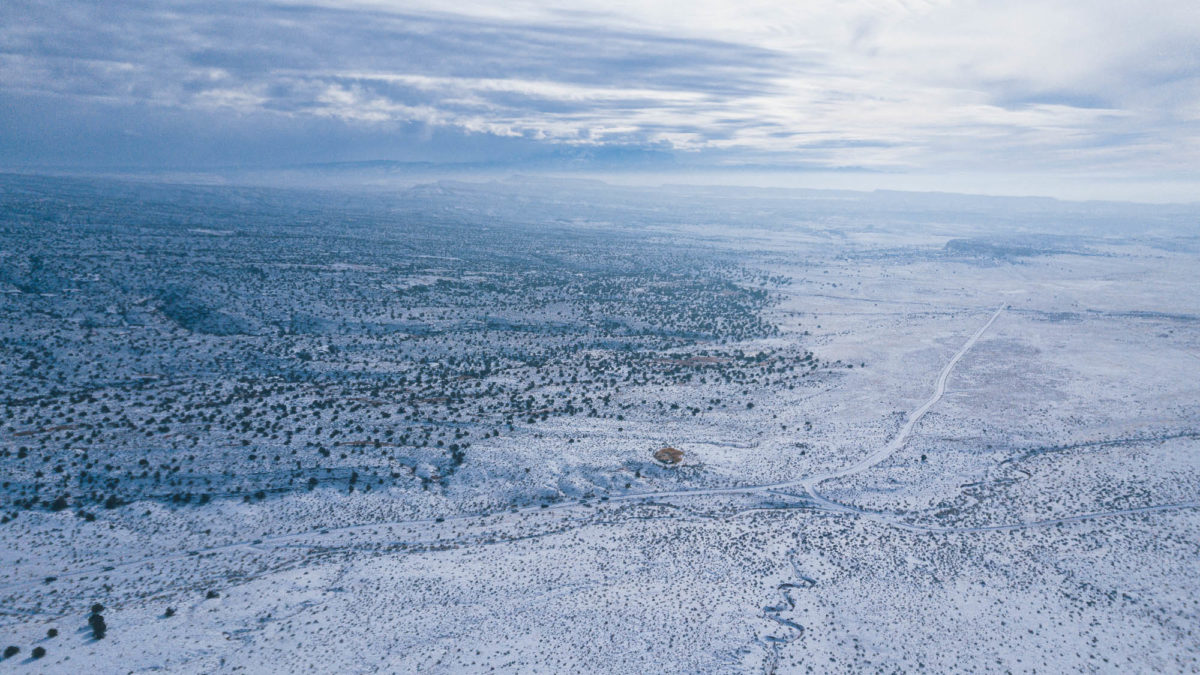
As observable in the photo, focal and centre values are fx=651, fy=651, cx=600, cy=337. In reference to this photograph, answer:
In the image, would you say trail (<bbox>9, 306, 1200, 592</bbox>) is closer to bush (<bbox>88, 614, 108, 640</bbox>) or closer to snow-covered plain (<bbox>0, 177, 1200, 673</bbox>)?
snow-covered plain (<bbox>0, 177, 1200, 673</bbox>)

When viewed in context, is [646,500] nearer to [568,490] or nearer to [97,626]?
[568,490]

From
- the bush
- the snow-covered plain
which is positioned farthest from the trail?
the bush

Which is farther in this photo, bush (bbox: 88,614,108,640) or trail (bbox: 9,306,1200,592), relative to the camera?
trail (bbox: 9,306,1200,592)

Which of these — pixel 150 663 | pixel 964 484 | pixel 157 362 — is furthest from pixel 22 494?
pixel 964 484

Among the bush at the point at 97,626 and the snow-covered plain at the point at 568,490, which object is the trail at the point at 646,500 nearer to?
the snow-covered plain at the point at 568,490

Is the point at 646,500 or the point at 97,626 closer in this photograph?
the point at 97,626

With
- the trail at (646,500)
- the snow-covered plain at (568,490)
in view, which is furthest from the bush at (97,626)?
the trail at (646,500)

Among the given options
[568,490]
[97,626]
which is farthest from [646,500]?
[97,626]

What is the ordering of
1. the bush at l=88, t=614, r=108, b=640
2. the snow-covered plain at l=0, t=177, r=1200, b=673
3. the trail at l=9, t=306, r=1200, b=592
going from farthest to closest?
the trail at l=9, t=306, r=1200, b=592 < the snow-covered plain at l=0, t=177, r=1200, b=673 < the bush at l=88, t=614, r=108, b=640
